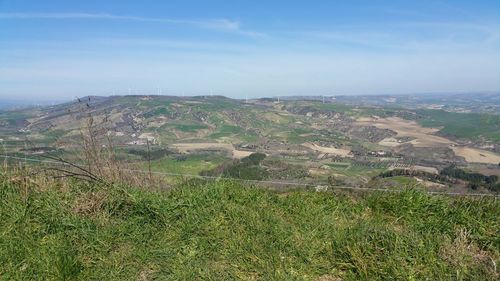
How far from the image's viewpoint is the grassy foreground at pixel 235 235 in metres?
3.27

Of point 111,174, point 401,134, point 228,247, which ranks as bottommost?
point 401,134

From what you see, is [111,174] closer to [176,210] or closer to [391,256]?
[176,210]

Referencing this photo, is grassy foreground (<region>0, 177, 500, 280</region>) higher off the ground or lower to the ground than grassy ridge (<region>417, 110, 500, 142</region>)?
higher

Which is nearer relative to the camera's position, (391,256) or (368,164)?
(391,256)

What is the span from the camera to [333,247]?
3625 mm

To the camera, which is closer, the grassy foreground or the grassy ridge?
the grassy foreground

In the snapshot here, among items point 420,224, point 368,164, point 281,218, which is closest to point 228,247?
point 281,218

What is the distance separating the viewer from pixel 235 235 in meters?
3.86

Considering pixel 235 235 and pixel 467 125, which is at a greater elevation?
pixel 235 235

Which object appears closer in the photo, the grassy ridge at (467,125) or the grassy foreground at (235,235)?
the grassy foreground at (235,235)

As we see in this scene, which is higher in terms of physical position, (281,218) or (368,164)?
(281,218)

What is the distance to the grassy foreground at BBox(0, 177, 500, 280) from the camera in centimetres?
327

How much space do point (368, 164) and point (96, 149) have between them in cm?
3191

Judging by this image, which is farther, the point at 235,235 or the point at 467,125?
the point at 467,125
